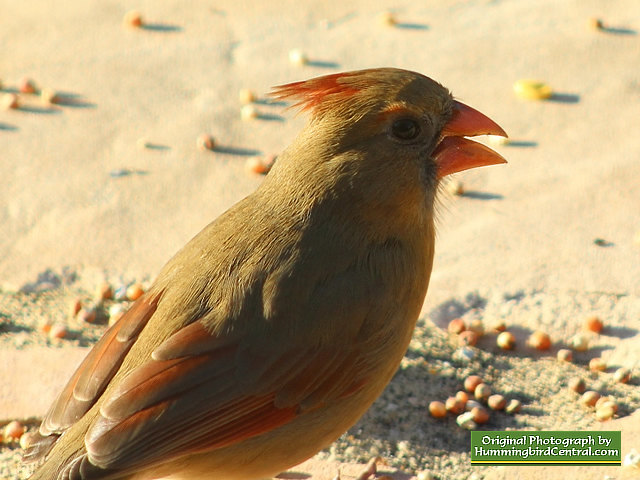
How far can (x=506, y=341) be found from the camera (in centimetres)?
378

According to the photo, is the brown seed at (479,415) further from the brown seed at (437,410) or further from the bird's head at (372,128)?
the bird's head at (372,128)

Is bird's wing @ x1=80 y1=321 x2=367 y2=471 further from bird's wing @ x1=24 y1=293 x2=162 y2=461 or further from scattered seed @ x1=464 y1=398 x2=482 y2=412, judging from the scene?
scattered seed @ x1=464 y1=398 x2=482 y2=412

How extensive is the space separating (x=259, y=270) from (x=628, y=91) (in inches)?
106

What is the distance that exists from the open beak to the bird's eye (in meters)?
0.12

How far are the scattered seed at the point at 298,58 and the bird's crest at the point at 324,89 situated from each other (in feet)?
7.48

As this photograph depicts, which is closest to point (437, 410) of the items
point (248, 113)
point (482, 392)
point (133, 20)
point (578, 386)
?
point (482, 392)

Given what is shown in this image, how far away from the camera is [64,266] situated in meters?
4.23

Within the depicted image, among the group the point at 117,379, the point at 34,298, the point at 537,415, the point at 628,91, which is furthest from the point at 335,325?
the point at 628,91

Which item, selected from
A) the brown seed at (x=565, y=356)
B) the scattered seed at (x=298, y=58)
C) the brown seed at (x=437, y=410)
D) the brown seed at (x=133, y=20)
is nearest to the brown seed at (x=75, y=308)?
the brown seed at (x=437, y=410)

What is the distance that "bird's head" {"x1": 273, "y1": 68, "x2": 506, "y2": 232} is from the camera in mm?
3133

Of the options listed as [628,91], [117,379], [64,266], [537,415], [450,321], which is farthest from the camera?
Result: [628,91]

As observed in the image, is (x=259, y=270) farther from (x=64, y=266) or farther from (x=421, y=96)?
(x=64, y=266)

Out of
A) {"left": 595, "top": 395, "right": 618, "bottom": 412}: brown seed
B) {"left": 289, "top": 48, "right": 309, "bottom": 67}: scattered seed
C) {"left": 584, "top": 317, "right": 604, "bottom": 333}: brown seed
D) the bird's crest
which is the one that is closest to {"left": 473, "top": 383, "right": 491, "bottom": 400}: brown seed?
{"left": 595, "top": 395, "right": 618, "bottom": 412}: brown seed

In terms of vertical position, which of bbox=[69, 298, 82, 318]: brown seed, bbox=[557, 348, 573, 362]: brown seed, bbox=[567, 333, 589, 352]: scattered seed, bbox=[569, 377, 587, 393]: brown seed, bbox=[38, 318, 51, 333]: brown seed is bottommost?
bbox=[569, 377, 587, 393]: brown seed
